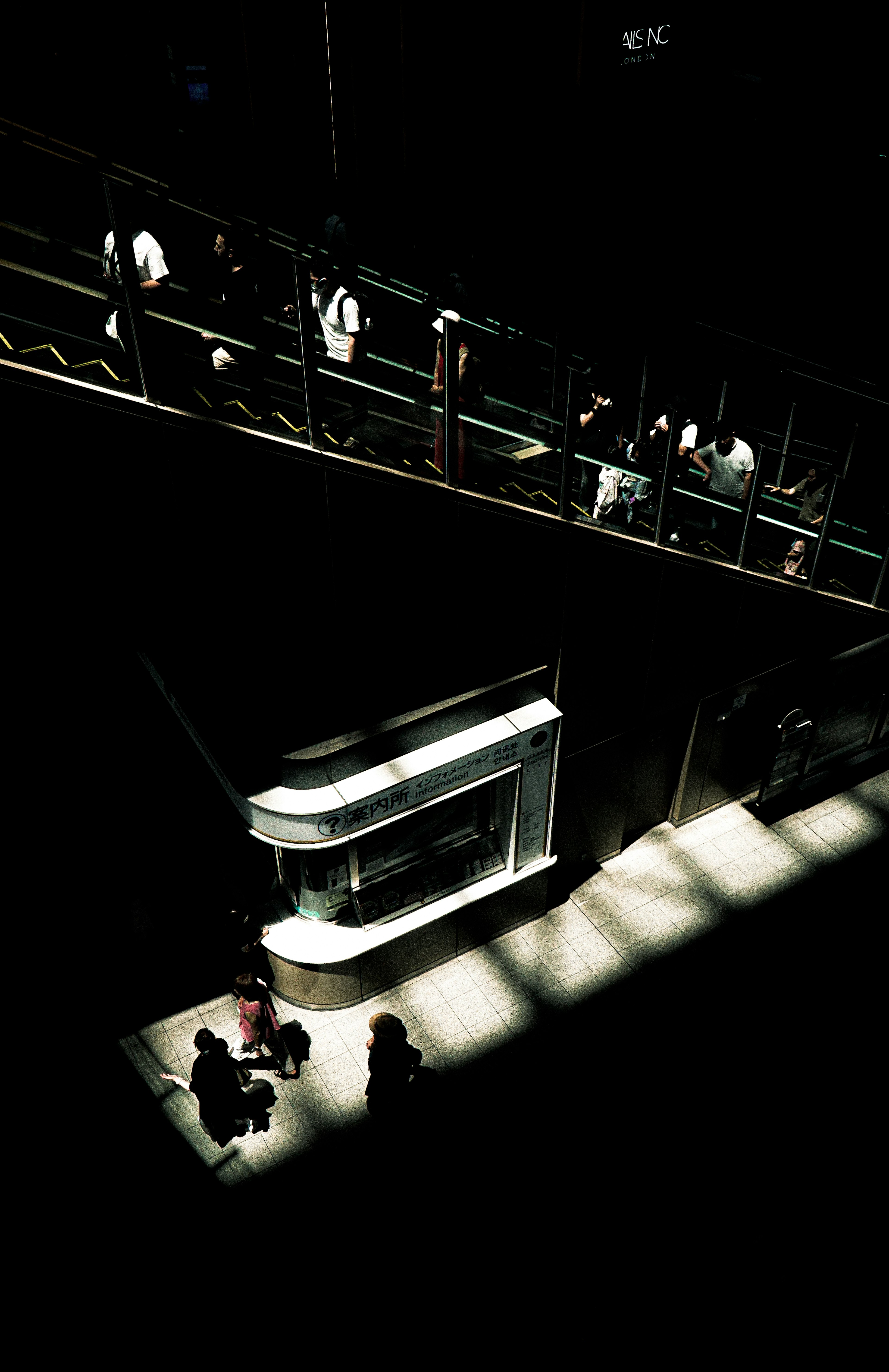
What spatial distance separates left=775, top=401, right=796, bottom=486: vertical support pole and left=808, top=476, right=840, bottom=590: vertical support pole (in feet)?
1.71

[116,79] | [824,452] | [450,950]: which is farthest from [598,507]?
[116,79]

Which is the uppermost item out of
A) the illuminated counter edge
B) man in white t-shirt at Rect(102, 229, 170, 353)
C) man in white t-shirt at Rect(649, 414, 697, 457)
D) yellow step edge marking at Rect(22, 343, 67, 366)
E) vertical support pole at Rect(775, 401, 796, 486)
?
man in white t-shirt at Rect(102, 229, 170, 353)

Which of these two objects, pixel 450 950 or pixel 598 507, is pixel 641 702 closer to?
pixel 598 507

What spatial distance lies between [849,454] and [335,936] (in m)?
6.13

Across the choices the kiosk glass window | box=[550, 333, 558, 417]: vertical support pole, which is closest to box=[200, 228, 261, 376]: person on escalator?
box=[550, 333, 558, 417]: vertical support pole

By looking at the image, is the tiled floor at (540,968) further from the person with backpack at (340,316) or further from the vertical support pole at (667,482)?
the person with backpack at (340,316)

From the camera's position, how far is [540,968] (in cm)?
780

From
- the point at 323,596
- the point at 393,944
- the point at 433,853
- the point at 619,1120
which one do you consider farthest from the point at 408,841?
the point at 619,1120

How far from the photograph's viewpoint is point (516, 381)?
6.20m

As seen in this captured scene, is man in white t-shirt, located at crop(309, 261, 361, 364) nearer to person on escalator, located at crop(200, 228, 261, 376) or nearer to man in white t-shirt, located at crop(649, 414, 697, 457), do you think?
person on escalator, located at crop(200, 228, 261, 376)

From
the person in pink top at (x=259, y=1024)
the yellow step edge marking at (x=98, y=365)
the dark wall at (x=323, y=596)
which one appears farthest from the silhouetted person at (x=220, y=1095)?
the yellow step edge marking at (x=98, y=365)

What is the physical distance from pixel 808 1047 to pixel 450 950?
3.11m

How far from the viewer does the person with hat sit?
6.02 meters

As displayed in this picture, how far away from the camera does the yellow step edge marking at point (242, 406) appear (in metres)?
5.07
